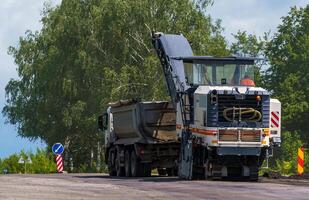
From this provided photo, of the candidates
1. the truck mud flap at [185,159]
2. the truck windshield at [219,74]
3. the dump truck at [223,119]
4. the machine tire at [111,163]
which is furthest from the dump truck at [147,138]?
the truck windshield at [219,74]

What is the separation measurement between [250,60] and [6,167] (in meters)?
35.7

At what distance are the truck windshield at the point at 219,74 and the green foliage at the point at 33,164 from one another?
3067 cm

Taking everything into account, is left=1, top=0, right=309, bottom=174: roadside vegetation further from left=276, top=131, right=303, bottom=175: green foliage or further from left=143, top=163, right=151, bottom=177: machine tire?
left=143, top=163, right=151, bottom=177: machine tire

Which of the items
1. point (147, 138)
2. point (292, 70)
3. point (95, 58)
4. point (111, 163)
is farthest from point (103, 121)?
point (292, 70)

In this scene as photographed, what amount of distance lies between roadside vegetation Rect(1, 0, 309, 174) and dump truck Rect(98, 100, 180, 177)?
22.4m

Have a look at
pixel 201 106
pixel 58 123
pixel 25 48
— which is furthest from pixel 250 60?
pixel 25 48

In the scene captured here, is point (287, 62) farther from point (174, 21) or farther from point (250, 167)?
point (250, 167)

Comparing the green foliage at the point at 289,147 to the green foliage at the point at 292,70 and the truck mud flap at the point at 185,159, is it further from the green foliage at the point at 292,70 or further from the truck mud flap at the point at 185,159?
the truck mud flap at the point at 185,159

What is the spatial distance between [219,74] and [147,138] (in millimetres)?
4595

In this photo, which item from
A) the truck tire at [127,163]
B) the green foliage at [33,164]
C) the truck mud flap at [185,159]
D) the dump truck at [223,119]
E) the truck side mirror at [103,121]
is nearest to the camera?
the dump truck at [223,119]

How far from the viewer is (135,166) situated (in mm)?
36000

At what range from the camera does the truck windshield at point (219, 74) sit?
105ft

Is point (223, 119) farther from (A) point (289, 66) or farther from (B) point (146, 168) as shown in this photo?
(A) point (289, 66)

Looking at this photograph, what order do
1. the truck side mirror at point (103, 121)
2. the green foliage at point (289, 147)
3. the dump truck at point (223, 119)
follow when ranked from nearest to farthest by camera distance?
the dump truck at point (223, 119)
the truck side mirror at point (103, 121)
the green foliage at point (289, 147)
